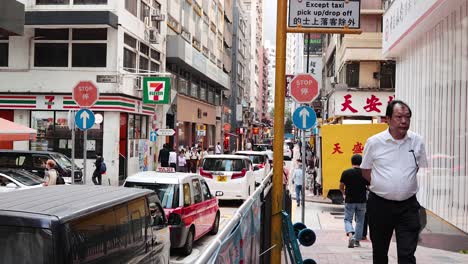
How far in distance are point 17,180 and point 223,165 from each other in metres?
6.98

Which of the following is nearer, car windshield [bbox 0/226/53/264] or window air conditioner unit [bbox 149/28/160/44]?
car windshield [bbox 0/226/53/264]

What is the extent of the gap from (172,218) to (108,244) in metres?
3.12

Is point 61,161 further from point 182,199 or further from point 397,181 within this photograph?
point 397,181

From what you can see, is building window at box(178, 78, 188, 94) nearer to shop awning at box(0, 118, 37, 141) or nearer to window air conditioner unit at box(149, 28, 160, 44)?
window air conditioner unit at box(149, 28, 160, 44)

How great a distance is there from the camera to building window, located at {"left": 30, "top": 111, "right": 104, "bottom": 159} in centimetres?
2791

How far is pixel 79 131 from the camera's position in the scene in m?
28.3

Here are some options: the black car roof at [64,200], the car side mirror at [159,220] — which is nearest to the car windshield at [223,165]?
the car side mirror at [159,220]

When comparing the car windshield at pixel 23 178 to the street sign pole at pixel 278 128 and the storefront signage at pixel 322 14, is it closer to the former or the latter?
the street sign pole at pixel 278 128

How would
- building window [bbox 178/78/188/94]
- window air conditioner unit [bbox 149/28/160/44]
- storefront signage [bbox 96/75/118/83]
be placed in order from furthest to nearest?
building window [bbox 178/78/188/94]
window air conditioner unit [bbox 149/28/160/44]
storefront signage [bbox 96/75/118/83]

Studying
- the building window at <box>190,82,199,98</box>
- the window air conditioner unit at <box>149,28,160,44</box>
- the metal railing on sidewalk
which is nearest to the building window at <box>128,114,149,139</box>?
the window air conditioner unit at <box>149,28,160,44</box>

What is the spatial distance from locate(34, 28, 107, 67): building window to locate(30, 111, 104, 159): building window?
256cm

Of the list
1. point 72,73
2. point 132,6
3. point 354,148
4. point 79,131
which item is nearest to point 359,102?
point 132,6

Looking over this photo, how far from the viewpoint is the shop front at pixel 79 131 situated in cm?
2758

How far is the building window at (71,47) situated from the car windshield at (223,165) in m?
11.2
